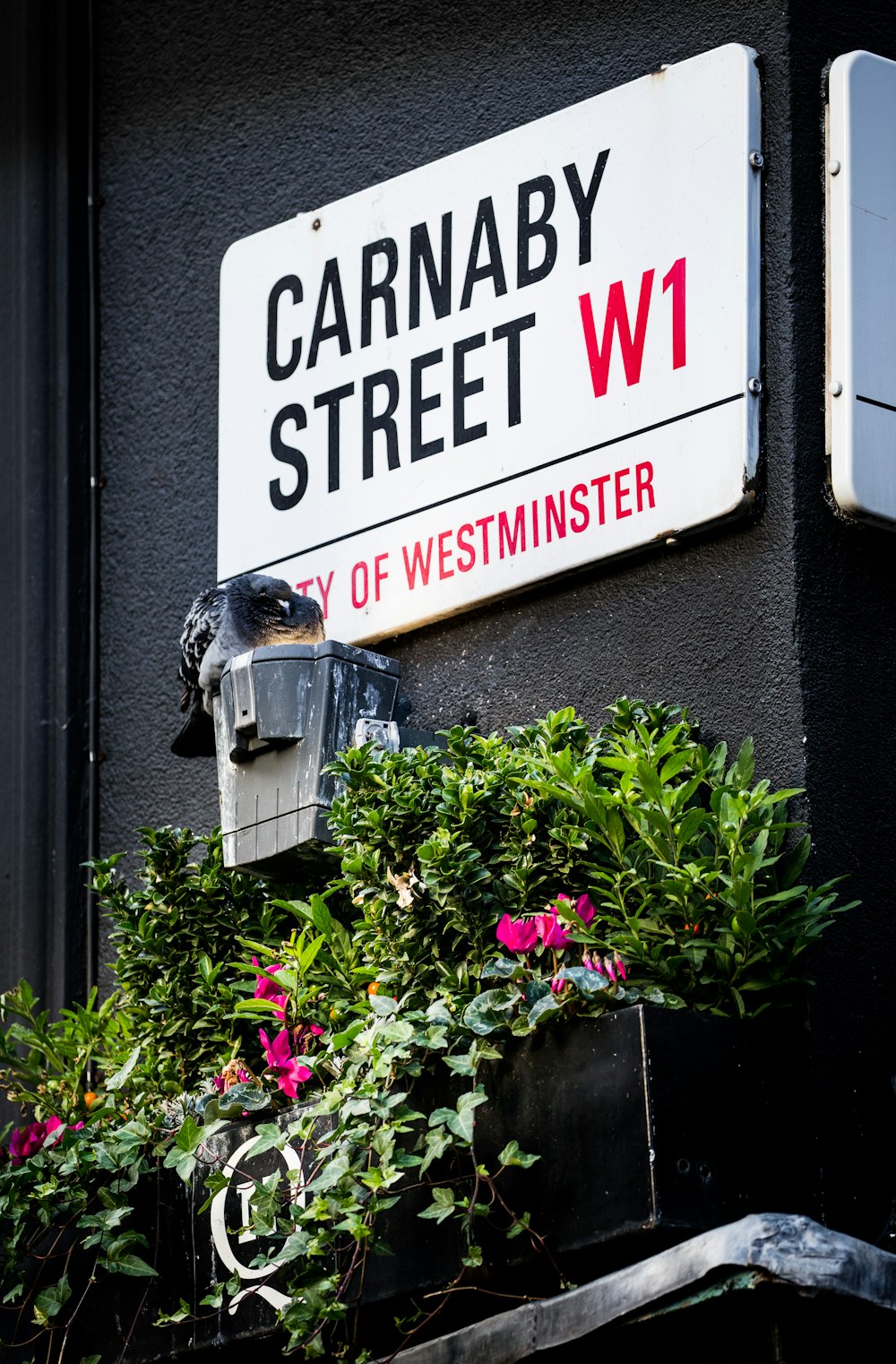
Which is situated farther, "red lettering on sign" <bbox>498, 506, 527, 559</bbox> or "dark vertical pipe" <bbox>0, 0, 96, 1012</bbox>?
"dark vertical pipe" <bbox>0, 0, 96, 1012</bbox>

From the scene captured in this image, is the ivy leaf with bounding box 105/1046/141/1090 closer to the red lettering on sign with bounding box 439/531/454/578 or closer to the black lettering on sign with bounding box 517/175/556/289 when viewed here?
the red lettering on sign with bounding box 439/531/454/578

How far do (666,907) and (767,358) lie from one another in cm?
120

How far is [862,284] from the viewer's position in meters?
4.52

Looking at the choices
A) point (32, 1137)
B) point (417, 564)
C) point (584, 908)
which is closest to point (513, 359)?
point (417, 564)

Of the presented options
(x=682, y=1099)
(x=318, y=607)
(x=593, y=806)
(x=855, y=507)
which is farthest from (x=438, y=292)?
(x=682, y=1099)

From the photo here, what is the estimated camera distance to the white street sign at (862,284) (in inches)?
175

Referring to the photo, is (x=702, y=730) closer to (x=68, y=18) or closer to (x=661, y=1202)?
(x=661, y=1202)

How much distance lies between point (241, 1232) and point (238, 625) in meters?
1.32

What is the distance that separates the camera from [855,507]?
4.41m

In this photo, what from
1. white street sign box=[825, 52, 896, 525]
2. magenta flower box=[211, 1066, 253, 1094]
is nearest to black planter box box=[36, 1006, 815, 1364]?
magenta flower box=[211, 1066, 253, 1094]

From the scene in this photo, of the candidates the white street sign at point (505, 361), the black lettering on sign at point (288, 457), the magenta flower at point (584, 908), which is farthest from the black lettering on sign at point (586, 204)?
the magenta flower at point (584, 908)

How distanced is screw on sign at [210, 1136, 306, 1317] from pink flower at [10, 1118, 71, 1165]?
1.53ft

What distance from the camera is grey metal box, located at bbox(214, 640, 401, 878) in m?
4.56

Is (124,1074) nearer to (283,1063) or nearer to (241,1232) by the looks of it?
(283,1063)
